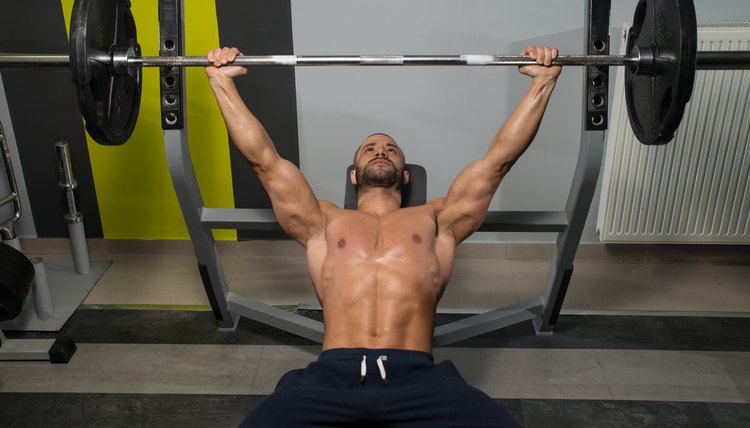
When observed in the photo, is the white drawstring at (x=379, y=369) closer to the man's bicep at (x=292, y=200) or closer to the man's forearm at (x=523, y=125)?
the man's bicep at (x=292, y=200)

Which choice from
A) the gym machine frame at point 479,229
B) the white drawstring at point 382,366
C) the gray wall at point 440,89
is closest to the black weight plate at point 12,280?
the gym machine frame at point 479,229

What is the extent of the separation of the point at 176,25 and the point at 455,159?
4.27 ft

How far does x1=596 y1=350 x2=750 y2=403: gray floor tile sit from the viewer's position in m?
2.28

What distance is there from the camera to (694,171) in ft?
9.02

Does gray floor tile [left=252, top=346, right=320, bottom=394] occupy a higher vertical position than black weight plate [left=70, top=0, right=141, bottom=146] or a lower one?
lower

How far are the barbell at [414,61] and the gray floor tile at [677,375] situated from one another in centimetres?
89

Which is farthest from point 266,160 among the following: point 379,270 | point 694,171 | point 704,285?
point 704,285

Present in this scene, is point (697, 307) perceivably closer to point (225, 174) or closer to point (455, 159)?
point (455, 159)

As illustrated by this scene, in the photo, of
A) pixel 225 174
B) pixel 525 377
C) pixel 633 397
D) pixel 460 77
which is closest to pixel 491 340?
pixel 525 377

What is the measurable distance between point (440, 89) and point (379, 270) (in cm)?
106

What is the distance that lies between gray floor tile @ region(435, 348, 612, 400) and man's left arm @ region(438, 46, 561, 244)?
537mm

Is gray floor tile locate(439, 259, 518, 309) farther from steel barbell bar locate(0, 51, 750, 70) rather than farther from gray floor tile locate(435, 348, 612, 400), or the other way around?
steel barbell bar locate(0, 51, 750, 70)

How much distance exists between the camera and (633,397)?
227 cm

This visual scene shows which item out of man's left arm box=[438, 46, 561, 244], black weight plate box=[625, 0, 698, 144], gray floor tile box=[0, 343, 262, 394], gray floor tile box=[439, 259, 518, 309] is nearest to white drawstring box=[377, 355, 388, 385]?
man's left arm box=[438, 46, 561, 244]
